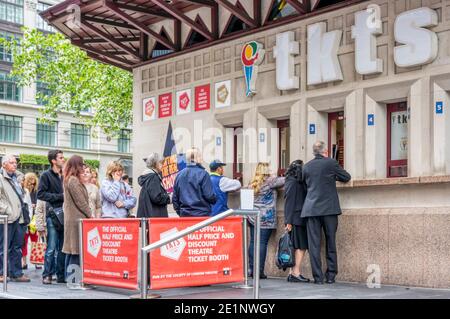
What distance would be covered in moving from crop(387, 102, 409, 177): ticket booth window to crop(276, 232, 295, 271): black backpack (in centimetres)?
188

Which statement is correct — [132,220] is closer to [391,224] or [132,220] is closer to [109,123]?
[391,224]

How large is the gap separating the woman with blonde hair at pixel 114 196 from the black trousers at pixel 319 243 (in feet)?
9.91

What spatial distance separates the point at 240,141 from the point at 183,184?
4619 mm

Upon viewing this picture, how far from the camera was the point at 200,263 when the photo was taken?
1019 cm

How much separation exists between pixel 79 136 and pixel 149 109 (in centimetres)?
4159

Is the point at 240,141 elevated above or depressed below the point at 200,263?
above

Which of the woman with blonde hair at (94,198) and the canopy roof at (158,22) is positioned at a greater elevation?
the canopy roof at (158,22)

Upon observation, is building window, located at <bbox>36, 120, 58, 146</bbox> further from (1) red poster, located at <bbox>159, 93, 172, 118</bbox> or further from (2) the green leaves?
(1) red poster, located at <bbox>159, 93, 172, 118</bbox>

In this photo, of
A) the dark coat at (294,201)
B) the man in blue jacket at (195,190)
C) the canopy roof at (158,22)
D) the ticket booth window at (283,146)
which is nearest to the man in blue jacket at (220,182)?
the dark coat at (294,201)

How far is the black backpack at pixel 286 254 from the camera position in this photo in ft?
41.9

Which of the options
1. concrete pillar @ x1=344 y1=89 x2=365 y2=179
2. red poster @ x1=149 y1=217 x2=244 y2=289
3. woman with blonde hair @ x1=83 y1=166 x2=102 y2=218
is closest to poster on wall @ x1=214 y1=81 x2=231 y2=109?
concrete pillar @ x1=344 y1=89 x2=365 y2=179

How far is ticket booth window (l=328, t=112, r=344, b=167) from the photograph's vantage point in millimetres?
13867

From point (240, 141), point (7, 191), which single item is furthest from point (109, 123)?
point (7, 191)

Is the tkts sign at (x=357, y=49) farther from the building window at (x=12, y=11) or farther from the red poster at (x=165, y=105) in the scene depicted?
the building window at (x=12, y=11)
